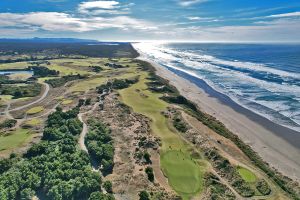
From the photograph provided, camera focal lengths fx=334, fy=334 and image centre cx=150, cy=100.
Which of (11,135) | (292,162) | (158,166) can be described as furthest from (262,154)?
(11,135)

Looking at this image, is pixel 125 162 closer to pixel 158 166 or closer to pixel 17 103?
pixel 158 166

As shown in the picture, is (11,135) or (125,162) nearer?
(125,162)

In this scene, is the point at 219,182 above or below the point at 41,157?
below

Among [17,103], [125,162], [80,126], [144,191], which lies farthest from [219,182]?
[17,103]

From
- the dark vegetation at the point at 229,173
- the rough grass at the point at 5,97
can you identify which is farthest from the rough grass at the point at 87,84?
the dark vegetation at the point at 229,173

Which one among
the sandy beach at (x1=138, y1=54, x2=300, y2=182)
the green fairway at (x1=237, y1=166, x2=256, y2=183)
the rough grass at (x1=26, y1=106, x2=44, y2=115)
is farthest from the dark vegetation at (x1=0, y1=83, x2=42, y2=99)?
the green fairway at (x1=237, y1=166, x2=256, y2=183)

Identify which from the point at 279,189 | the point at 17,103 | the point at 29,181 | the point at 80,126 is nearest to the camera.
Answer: the point at 29,181

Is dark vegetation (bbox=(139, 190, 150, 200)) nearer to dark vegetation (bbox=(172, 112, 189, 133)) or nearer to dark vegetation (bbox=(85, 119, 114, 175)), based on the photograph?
dark vegetation (bbox=(85, 119, 114, 175))

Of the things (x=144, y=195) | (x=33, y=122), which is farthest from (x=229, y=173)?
(x=33, y=122)

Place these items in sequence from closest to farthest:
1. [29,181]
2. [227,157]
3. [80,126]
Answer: [29,181] → [227,157] → [80,126]
